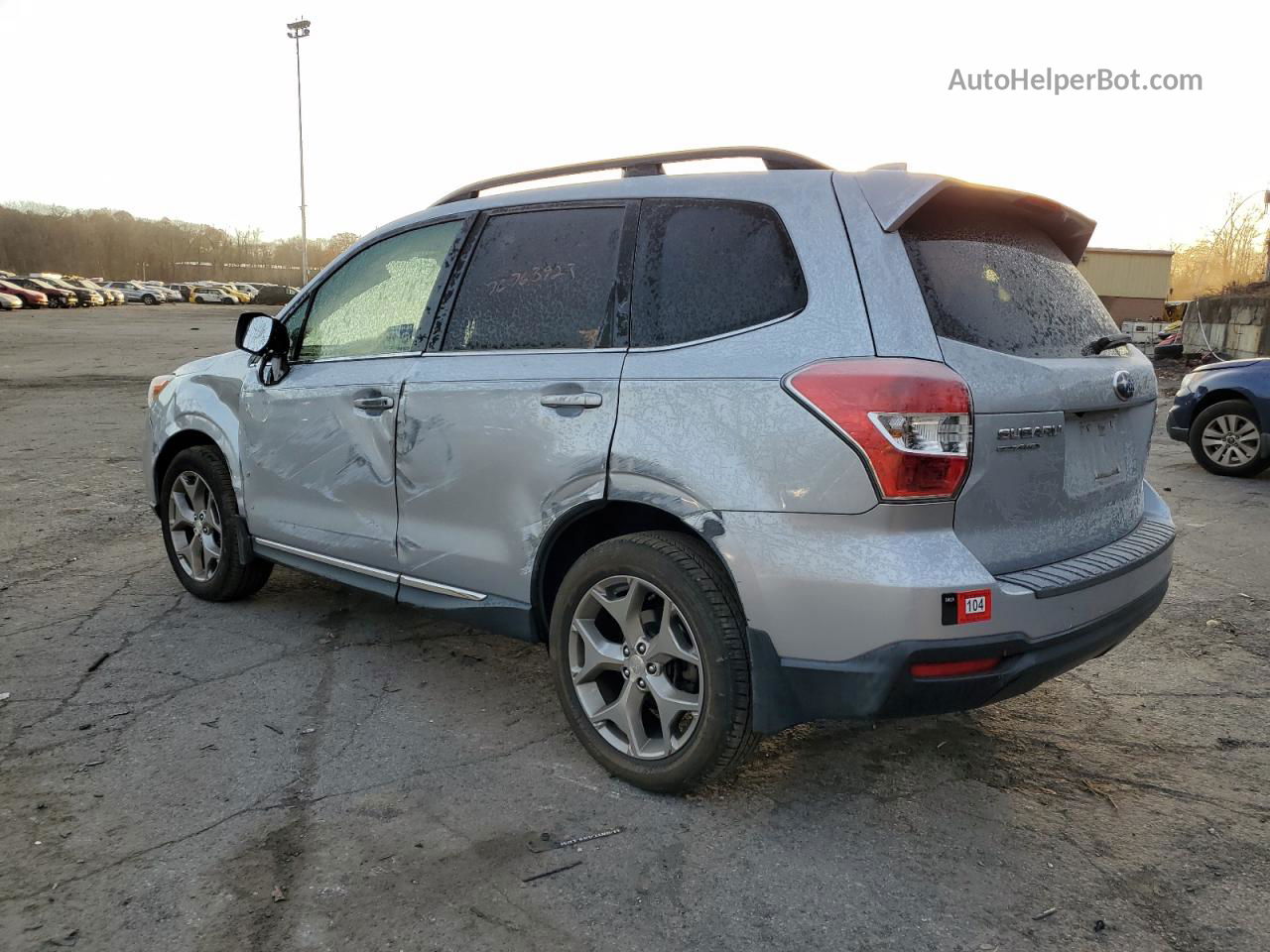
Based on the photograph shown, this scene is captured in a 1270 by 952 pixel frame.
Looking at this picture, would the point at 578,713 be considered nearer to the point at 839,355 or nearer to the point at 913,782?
the point at 913,782

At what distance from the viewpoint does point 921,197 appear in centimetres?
269

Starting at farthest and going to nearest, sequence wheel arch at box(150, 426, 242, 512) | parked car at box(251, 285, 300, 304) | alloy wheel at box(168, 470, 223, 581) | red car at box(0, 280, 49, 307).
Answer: parked car at box(251, 285, 300, 304)
red car at box(0, 280, 49, 307)
alloy wheel at box(168, 470, 223, 581)
wheel arch at box(150, 426, 242, 512)

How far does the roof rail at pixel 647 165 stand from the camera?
3.02 m

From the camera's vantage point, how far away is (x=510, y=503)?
324 cm

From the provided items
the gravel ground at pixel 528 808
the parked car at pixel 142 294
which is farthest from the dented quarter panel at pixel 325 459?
the parked car at pixel 142 294

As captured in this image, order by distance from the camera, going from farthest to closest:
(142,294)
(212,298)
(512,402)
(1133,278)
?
(212,298), (142,294), (1133,278), (512,402)

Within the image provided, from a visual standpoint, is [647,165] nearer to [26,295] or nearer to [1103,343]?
[1103,343]

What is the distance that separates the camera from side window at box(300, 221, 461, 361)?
377cm

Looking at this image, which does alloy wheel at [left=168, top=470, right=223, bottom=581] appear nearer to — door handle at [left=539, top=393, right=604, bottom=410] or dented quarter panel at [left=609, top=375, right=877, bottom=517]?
door handle at [left=539, top=393, right=604, bottom=410]

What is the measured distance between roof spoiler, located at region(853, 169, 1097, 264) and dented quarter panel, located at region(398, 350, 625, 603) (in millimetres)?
858

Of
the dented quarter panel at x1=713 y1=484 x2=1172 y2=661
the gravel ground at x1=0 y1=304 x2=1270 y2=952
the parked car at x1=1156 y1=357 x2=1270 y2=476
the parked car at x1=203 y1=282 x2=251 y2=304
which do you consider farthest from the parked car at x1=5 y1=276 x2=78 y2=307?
the dented quarter panel at x1=713 y1=484 x2=1172 y2=661

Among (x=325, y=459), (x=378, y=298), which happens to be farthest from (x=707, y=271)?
(x=325, y=459)

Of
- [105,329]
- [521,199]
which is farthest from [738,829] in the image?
[105,329]

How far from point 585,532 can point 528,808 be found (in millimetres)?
866
